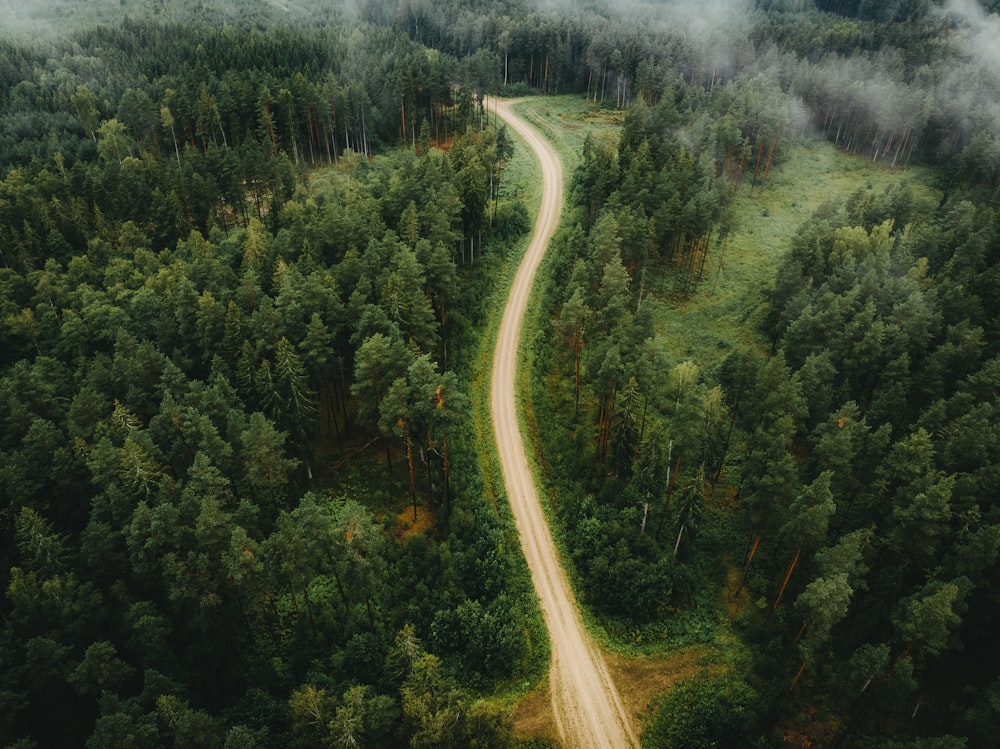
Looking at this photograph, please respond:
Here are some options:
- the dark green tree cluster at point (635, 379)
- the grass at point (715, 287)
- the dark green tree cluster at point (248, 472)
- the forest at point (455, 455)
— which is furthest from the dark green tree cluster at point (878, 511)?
the dark green tree cluster at point (248, 472)

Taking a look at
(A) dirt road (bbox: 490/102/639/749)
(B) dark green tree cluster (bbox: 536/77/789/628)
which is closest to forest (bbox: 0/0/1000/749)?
(B) dark green tree cluster (bbox: 536/77/789/628)

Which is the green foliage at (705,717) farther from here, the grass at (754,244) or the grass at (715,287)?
the grass at (754,244)

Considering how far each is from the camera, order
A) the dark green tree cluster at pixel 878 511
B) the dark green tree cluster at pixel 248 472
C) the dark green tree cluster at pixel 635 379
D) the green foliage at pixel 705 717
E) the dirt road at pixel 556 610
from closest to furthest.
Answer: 1. the dark green tree cluster at pixel 878 511
2. the dark green tree cluster at pixel 248 472
3. the green foliage at pixel 705 717
4. the dirt road at pixel 556 610
5. the dark green tree cluster at pixel 635 379

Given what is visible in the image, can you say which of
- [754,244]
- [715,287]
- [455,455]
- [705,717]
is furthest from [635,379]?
[754,244]

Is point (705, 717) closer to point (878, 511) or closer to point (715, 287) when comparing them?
point (878, 511)

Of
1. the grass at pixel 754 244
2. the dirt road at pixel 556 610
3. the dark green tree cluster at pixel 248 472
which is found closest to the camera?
the dark green tree cluster at pixel 248 472

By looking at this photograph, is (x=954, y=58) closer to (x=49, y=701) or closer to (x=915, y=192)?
(x=915, y=192)

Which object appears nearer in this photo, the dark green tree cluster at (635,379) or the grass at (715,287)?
the grass at (715,287)
